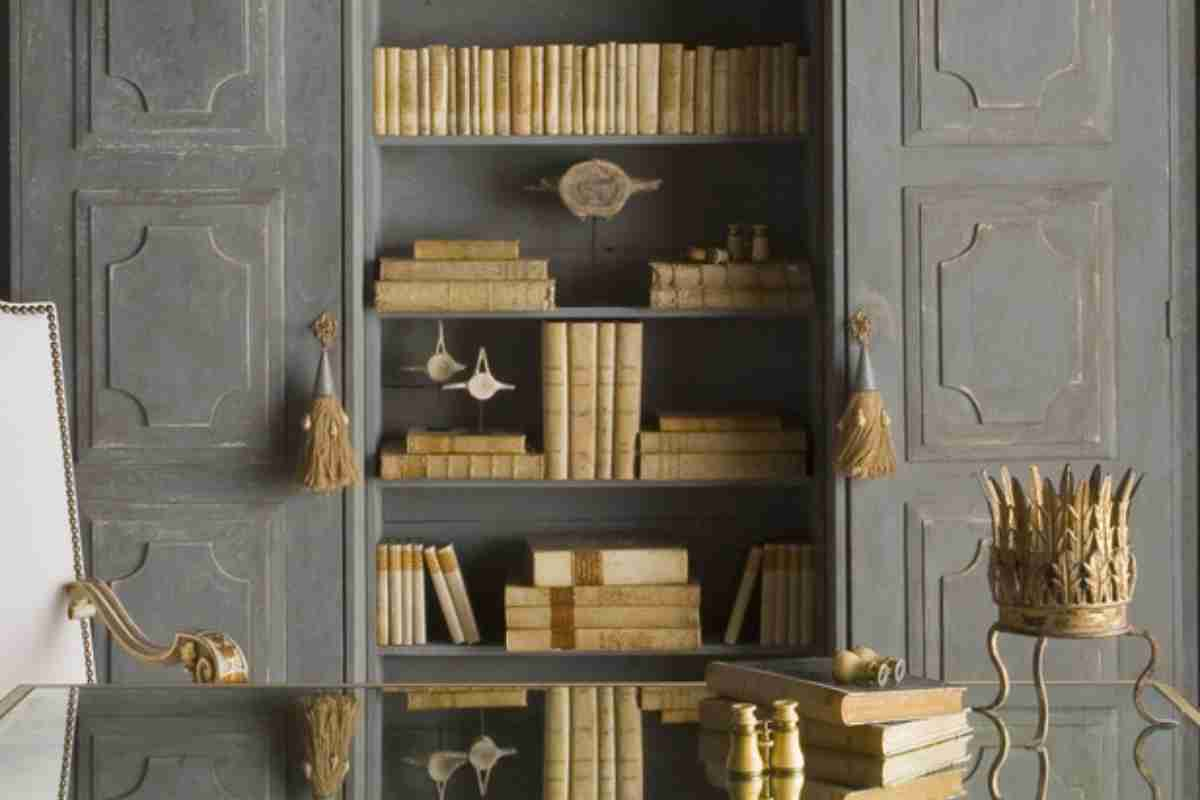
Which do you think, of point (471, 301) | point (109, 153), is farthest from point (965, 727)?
point (109, 153)

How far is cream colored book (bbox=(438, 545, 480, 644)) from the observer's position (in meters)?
4.33

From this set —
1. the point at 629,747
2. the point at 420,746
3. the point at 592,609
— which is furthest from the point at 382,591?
the point at 629,747

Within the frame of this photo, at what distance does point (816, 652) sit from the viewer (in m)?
4.26

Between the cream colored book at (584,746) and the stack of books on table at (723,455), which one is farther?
the stack of books on table at (723,455)

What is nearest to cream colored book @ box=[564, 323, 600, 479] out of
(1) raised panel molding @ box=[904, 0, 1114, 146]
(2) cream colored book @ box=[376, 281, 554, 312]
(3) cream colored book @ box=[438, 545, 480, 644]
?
(2) cream colored book @ box=[376, 281, 554, 312]

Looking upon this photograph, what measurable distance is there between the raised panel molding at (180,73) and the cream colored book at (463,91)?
0.41m

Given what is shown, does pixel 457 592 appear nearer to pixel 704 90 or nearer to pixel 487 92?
pixel 487 92

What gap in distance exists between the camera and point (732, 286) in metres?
4.24

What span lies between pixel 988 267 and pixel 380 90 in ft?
4.47

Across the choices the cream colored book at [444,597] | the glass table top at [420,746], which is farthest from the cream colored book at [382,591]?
the glass table top at [420,746]

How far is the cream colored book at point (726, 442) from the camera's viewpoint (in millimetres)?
4250

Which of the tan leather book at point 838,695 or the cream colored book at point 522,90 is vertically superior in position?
the cream colored book at point 522,90

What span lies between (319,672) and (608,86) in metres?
1.40

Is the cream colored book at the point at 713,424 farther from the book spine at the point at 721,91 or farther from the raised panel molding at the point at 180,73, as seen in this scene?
the raised panel molding at the point at 180,73
